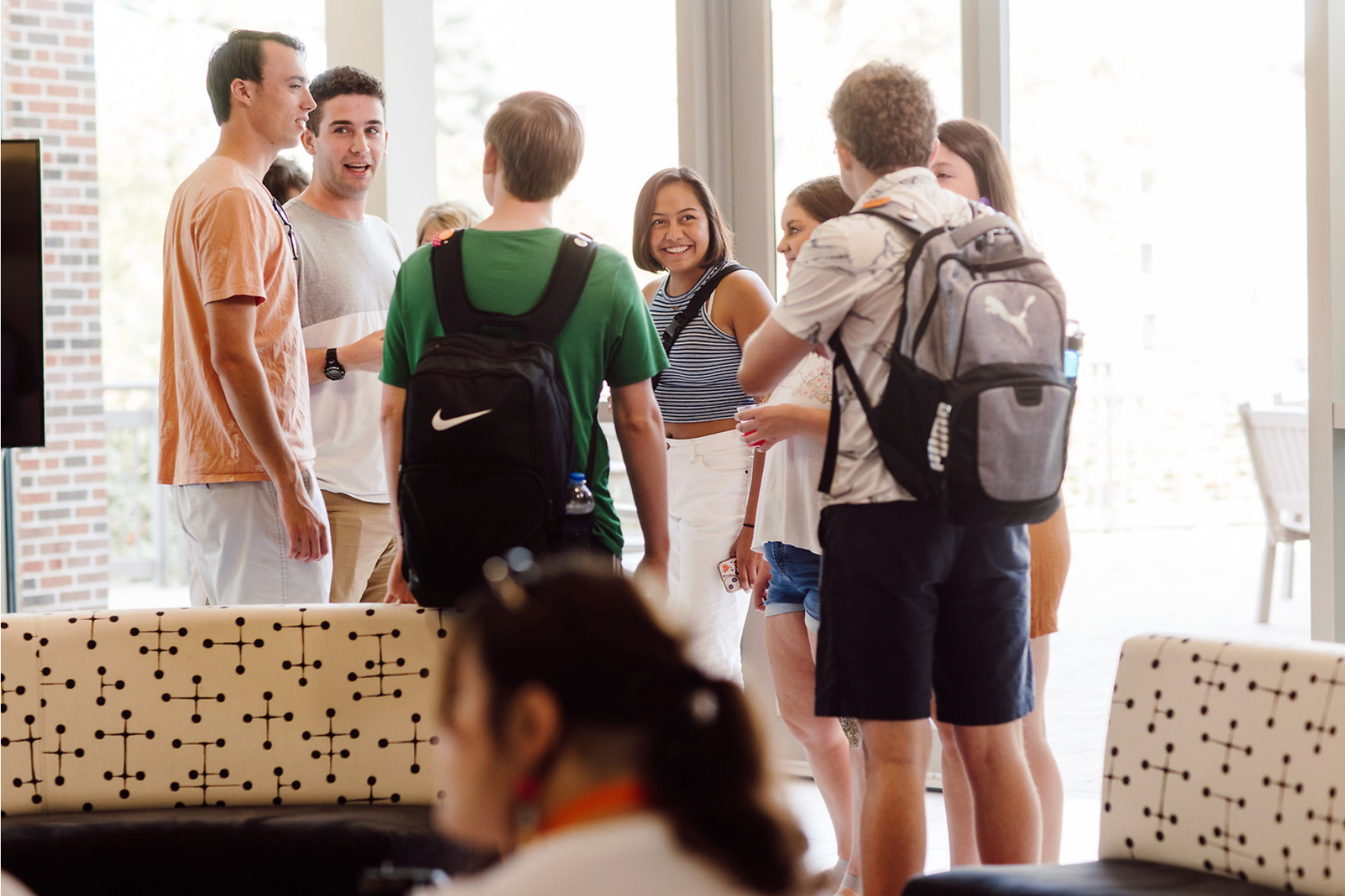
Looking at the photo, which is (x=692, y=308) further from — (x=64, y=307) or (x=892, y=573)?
(x=64, y=307)

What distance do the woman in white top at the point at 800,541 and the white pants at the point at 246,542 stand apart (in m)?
0.91

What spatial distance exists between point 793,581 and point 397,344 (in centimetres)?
98

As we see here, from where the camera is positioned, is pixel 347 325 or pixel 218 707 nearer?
pixel 218 707

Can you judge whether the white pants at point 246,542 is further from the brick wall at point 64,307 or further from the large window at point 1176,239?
the brick wall at point 64,307

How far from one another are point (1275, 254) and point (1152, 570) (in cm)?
188

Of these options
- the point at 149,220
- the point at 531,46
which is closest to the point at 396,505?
the point at 531,46

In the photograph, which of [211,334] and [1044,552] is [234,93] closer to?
→ [211,334]

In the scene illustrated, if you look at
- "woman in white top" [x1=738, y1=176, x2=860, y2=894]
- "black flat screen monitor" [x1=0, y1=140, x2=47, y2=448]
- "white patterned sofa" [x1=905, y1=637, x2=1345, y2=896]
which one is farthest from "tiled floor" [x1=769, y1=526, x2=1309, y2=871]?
"black flat screen monitor" [x1=0, y1=140, x2=47, y2=448]

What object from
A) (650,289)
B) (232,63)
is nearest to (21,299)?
(232,63)

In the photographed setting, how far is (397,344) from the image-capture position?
7.47ft

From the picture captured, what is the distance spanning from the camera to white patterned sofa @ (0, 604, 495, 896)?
2.30 metres

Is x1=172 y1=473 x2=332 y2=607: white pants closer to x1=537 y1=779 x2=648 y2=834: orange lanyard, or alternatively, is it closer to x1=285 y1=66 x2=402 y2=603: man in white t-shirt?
x1=285 y1=66 x2=402 y2=603: man in white t-shirt

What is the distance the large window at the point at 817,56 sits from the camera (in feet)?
12.5

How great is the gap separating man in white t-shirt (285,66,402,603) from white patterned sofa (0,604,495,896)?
0.65 m
